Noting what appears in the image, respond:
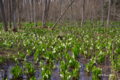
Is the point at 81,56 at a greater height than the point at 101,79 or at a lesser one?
greater

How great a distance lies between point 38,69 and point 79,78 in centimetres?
126

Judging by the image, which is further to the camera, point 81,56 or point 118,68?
point 81,56

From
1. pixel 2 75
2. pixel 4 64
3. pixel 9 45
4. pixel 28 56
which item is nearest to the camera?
pixel 2 75

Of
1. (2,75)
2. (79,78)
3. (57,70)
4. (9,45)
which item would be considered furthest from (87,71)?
(9,45)

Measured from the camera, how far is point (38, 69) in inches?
153

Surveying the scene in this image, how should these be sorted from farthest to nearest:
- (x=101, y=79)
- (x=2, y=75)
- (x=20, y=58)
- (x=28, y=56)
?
1. (x=28, y=56)
2. (x=20, y=58)
3. (x=2, y=75)
4. (x=101, y=79)

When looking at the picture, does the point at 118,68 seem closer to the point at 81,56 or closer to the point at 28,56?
the point at 81,56

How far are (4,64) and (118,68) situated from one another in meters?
3.45

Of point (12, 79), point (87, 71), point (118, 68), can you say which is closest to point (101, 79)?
point (87, 71)

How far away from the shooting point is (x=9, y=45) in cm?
599

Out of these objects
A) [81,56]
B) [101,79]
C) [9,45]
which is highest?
[9,45]

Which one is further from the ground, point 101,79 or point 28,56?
point 28,56

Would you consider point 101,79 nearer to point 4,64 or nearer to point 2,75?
point 2,75

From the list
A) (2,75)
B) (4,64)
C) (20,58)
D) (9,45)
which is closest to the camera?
(2,75)
